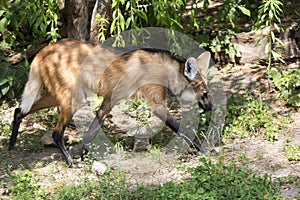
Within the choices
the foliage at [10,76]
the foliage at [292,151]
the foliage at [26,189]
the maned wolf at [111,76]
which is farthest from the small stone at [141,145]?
the foliage at [10,76]

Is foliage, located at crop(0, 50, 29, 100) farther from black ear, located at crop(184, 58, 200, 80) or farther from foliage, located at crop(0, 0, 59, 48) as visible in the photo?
black ear, located at crop(184, 58, 200, 80)

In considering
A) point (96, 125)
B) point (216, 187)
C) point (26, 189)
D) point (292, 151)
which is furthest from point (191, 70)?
point (26, 189)

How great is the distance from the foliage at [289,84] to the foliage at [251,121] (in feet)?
0.77

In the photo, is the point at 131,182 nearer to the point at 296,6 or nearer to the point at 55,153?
the point at 55,153

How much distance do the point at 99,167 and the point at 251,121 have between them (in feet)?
4.99

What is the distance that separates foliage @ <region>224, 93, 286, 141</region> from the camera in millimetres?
4625

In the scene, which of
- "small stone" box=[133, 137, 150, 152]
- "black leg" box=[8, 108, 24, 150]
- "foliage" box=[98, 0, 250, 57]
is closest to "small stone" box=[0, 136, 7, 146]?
"black leg" box=[8, 108, 24, 150]

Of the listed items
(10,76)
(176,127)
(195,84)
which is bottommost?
(176,127)

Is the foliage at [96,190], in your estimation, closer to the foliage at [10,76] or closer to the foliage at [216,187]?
the foliage at [216,187]

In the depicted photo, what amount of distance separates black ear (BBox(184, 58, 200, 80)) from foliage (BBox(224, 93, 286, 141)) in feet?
2.07

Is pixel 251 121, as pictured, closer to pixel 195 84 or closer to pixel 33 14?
pixel 195 84

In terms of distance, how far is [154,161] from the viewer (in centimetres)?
421

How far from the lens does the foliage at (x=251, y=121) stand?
15.2 feet

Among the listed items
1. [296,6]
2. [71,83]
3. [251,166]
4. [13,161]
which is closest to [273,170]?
[251,166]
